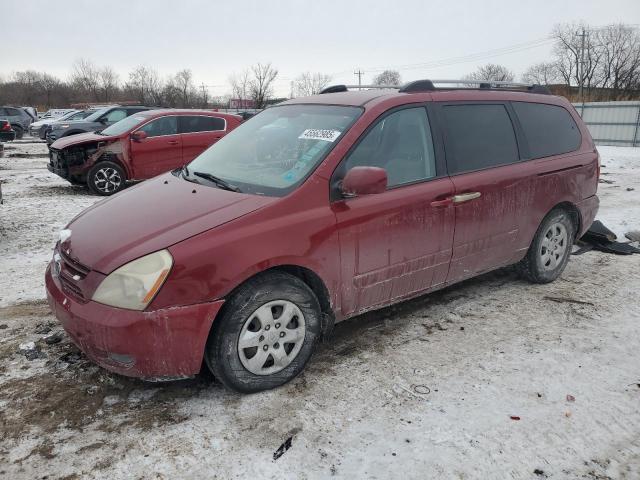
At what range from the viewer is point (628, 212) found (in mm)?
7676

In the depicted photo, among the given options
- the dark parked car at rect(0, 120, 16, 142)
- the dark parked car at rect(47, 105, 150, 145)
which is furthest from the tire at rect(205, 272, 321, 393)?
the dark parked car at rect(0, 120, 16, 142)

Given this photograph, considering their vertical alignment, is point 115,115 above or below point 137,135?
above

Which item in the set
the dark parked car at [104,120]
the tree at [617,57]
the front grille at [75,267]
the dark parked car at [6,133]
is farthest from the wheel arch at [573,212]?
the tree at [617,57]

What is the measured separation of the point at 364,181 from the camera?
9.83 ft

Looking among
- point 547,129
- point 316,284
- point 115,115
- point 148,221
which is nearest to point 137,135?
point 115,115

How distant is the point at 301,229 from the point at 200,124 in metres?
8.10

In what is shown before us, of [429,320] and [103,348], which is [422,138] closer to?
[429,320]

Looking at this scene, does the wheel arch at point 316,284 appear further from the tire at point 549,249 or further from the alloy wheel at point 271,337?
the tire at point 549,249

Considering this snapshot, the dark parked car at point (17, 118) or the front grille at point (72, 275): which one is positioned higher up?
the dark parked car at point (17, 118)

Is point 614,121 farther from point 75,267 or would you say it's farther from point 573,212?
point 75,267

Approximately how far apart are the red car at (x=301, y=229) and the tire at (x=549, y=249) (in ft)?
0.13

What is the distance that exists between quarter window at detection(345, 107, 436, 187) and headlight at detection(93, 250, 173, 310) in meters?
1.30

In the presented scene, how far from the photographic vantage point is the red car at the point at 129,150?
30.5ft

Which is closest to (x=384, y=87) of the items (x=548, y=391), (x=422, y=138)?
(x=422, y=138)
